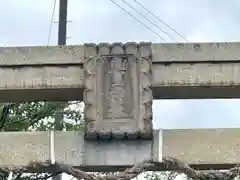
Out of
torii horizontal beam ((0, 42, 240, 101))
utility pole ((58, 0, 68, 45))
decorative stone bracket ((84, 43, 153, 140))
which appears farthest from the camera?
utility pole ((58, 0, 68, 45))

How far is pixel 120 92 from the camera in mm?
3885

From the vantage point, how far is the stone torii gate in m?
3.84

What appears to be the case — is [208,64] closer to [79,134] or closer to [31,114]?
[79,134]

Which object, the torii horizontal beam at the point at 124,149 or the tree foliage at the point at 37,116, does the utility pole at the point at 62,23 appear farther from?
the torii horizontal beam at the point at 124,149

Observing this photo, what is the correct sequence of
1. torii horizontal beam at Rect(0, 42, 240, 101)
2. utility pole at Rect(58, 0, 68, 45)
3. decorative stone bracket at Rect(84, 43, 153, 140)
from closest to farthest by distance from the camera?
decorative stone bracket at Rect(84, 43, 153, 140), torii horizontal beam at Rect(0, 42, 240, 101), utility pole at Rect(58, 0, 68, 45)

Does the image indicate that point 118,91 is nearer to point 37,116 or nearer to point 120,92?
point 120,92

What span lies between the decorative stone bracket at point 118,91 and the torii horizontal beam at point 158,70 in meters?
0.08

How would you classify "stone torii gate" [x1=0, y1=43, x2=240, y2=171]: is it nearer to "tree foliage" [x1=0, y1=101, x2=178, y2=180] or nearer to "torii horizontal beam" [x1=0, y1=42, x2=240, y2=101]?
"torii horizontal beam" [x1=0, y1=42, x2=240, y2=101]

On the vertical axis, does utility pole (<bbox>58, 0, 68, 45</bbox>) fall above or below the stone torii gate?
above

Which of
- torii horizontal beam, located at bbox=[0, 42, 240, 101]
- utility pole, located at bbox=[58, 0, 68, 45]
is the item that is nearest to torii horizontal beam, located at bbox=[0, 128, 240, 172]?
torii horizontal beam, located at bbox=[0, 42, 240, 101]

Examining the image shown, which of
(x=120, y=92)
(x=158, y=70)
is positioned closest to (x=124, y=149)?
(x=120, y=92)

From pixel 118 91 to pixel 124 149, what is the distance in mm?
360

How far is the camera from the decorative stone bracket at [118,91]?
3811 mm

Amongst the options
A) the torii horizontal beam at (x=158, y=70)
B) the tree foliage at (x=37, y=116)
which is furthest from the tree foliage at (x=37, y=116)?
the torii horizontal beam at (x=158, y=70)
